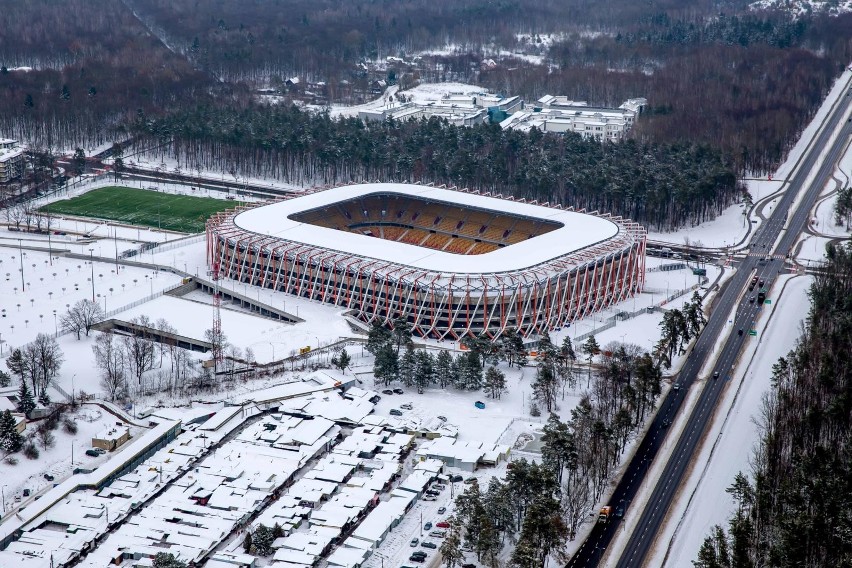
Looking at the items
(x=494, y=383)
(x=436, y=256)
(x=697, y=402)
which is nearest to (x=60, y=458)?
(x=494, y=383)

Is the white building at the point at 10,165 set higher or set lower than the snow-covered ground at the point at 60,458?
higher

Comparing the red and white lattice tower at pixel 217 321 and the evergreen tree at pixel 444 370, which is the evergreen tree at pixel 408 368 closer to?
the evergreen tree at pixel 444 370

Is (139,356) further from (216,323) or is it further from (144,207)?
(144,207)

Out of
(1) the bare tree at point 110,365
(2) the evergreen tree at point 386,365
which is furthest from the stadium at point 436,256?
(1) the bare tree at point 110,365

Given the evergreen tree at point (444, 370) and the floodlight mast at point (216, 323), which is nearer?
the evergreen tree at point (444, 370)

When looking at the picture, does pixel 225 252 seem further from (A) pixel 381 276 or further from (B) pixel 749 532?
(B) pixel 749 532

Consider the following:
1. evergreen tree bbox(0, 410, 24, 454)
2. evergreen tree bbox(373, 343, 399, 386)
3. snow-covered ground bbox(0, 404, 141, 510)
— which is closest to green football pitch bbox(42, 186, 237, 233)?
evergreen tree bbox(373, 343, 399, 386)
